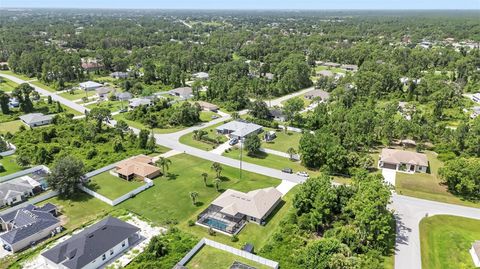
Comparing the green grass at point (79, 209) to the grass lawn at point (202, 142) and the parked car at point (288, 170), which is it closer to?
the grass lawn at point (202, 142)

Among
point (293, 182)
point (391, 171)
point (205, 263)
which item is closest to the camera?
point (205, 263)

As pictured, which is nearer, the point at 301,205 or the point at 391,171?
the point at 301,205

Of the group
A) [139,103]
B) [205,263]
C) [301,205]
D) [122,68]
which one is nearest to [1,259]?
[205,263]

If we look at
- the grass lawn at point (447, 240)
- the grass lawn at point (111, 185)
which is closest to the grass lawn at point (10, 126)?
the grass lawn at point (111, 185)

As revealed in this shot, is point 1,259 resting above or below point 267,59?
below

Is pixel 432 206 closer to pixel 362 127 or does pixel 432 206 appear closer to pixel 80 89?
pixel 362 127

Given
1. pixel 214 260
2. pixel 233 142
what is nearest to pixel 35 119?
pixel 233 142

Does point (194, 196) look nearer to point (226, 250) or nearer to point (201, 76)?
point (226, 250)
